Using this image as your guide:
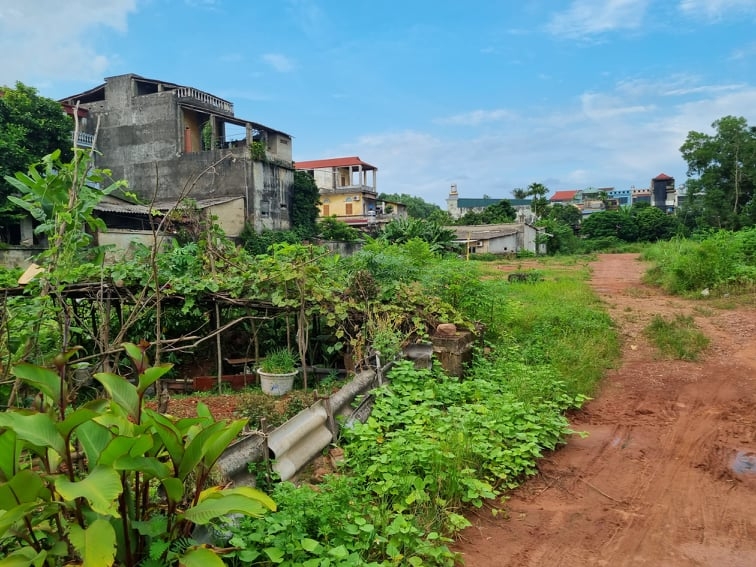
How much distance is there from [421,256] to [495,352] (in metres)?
2.74

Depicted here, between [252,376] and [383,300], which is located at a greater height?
[383,300]

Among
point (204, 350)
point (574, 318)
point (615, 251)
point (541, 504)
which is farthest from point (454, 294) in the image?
point (615, 251)

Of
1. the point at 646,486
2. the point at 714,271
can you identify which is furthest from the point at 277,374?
the point at 714,271

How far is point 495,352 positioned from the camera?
22.6 ft

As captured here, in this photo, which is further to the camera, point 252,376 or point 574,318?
point 574,318

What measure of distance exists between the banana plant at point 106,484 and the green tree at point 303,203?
2762cm

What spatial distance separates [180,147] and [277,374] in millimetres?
24337

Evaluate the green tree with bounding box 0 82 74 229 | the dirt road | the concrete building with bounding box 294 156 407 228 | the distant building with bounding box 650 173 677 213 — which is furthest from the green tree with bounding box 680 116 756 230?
the green tree with bounding box 0 82 74 229

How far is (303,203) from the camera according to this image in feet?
99.6

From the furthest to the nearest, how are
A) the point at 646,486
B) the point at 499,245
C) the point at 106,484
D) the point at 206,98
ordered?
the point at 499,245, the point at 206,98, the point at 646,486, the point at 106,484

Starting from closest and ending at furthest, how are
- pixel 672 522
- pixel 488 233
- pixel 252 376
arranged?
pixel 672 522 < pixel 252 376 < pixel 488 233

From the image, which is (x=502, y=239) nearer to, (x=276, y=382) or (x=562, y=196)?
(x=276, y=382)

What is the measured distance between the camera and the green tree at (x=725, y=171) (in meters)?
37.6

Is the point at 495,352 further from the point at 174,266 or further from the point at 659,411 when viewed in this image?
the point at 174,266
